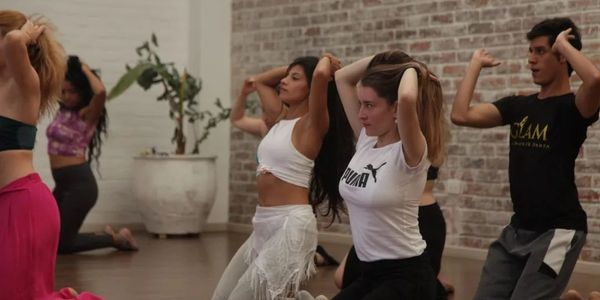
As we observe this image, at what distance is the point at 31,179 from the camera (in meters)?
4.02

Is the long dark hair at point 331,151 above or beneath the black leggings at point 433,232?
above

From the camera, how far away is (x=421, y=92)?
3814 millimetres

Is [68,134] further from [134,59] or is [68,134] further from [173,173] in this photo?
[134,59]

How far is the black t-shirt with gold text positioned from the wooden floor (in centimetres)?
164

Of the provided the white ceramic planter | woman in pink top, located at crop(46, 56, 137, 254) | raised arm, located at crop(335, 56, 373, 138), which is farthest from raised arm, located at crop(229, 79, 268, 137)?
the white ceramic planter

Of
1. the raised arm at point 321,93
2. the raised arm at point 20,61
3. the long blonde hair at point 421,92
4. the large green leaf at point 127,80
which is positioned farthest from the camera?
the large green leaf at point 127,80

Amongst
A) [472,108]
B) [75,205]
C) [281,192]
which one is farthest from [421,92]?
[75,205]

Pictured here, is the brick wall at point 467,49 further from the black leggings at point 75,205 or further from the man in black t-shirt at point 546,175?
the man in black t-shirt at point 546,175

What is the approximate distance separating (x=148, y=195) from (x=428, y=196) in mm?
4340

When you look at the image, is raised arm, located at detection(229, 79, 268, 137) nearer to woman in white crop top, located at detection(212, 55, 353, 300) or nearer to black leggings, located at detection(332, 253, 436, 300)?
woman in white crop top, located at detection(212, 55, 353, 300)

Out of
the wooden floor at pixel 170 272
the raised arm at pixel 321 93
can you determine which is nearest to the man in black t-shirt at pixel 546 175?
the raised arm at pixel 321 93

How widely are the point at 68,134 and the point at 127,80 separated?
48.4 inches

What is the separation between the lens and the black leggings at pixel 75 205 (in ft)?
26.2

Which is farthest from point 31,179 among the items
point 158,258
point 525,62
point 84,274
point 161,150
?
point 161,150
